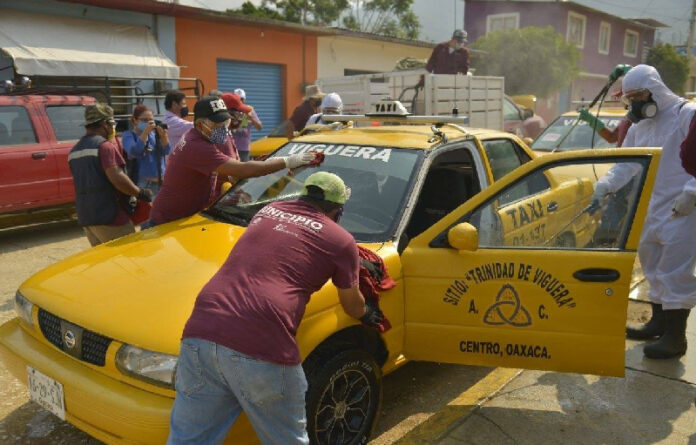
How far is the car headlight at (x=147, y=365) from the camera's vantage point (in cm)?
244

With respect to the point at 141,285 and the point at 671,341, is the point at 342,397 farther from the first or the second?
the point at 671,341

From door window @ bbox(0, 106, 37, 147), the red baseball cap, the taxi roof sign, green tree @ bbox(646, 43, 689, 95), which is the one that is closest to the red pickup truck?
door window @ bbox(0, 106, 37, 147)

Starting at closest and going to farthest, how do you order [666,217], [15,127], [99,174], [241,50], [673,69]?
[666,217] → [99,174] → [15,127] → [241,50] → [673,69]

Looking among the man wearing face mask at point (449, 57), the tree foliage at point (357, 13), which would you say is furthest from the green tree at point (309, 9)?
the man wearing face mask at point (449, 57)

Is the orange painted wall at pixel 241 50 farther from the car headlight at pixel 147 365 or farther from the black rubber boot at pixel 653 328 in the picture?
the car headlight at pixel 147 365

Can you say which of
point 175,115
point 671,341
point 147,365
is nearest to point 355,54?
point 175,115

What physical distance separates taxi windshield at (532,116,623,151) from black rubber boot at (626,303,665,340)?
3.88m

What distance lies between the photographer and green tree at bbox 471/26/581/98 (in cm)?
2211

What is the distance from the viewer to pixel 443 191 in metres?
4.48

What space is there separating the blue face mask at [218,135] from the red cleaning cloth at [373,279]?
1.59 m

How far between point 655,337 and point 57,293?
409 cm

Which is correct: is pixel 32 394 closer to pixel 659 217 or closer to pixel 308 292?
pixel 308 292

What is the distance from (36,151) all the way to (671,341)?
695cm

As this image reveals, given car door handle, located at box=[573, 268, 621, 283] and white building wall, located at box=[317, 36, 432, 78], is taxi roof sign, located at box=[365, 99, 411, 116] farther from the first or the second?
white building wall, located at box=[317, 36, 432, 78]
